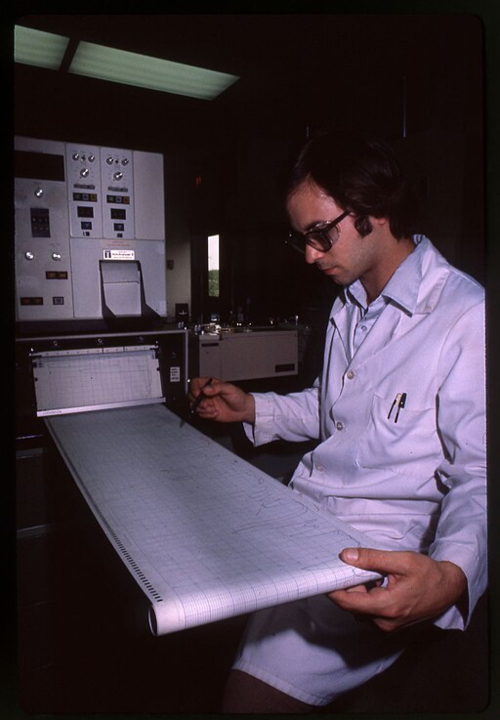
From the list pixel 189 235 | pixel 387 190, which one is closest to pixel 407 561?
pixel 387 190

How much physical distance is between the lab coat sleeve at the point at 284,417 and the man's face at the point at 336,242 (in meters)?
0.44

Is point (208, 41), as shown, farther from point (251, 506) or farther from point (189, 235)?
point (189, 235)

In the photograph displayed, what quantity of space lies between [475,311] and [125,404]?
1.24m

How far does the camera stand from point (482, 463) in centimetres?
96

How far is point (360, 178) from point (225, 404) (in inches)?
30.0

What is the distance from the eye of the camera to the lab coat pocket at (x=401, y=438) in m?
1.11

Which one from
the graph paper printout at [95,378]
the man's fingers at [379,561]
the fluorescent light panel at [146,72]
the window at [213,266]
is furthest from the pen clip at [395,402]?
the window at [213,266]

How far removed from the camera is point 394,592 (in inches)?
28.6

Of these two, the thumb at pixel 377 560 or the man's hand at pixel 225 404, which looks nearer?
the thumb at pixel 377 560

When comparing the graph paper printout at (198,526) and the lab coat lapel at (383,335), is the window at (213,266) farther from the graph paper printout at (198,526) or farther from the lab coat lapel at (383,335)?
the lab coat lapel at (383,335)

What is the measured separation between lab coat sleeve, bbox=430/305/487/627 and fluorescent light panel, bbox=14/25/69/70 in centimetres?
333

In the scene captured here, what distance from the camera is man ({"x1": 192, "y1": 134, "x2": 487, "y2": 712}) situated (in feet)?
3.20

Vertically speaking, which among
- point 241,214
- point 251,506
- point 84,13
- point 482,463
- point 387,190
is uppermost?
point 241,214

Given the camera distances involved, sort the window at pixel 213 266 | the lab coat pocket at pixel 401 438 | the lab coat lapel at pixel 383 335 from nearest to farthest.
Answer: the lab coat pocket at pixel 401 438 < the lab coat lapel at pixel 383 335 < the window at pixel 213 266
